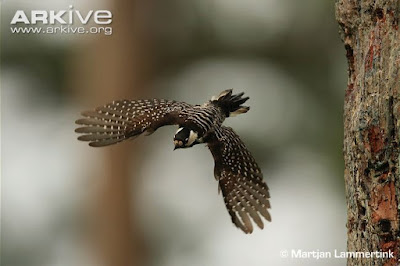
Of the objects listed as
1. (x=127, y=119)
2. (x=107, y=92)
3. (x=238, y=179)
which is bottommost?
(x=238, y=179)

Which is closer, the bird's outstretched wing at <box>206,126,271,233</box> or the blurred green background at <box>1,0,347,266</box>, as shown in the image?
the bird's outstretched wing at <box>206,126,271,233</box>

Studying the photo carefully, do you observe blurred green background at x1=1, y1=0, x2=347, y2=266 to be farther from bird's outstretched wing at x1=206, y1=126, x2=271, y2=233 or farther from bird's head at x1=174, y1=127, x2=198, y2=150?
bird's head at x1=174, y1=127, x2=198, y2=150

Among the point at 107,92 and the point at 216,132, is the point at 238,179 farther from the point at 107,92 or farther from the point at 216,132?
the point at 107,92

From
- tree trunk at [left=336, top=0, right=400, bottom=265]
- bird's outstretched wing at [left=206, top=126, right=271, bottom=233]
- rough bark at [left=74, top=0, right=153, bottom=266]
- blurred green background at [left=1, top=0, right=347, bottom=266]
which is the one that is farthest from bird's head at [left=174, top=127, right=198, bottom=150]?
rough bark at [left=74, top=0, right=153, bottom=266]

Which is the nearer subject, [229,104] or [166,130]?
[229,104]

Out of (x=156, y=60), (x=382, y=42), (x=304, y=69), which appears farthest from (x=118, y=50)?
(x=382, y=42)

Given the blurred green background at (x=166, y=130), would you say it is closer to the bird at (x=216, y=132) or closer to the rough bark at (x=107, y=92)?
the rough bark at (x=107, y=92)

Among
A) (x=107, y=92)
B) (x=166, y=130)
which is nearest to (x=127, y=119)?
(x=166, y=130)
